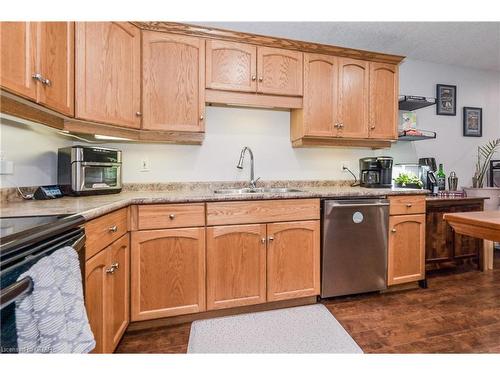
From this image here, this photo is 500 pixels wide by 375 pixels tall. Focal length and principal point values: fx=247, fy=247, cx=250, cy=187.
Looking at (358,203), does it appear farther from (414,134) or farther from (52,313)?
(52,313)

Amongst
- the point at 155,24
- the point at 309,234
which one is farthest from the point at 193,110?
the point at 309,234

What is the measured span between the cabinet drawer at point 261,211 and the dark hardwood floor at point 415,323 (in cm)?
75

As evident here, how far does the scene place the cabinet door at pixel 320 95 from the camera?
220 cm

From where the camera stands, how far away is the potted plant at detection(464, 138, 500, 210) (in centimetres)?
297

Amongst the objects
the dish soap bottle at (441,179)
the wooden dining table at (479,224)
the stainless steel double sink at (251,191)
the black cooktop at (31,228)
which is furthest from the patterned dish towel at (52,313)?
the dish soap bottle at (441,179)

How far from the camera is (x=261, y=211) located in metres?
1.79

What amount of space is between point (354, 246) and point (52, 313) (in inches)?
74.7

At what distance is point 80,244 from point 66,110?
2.98ft

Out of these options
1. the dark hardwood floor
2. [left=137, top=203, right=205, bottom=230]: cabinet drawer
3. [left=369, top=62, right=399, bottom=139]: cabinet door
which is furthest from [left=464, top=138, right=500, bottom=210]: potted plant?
[left=137, top=203, right=205, bottom=230]: cabinet drawer

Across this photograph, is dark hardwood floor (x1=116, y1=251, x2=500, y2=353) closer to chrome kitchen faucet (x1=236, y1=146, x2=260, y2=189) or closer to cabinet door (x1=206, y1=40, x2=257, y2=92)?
chrome kitchen faucet (x1=236, y1=146, x2=260, y2=189)

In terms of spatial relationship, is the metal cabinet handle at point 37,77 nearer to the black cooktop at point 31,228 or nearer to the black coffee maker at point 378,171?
the black cooktop at point 31,228

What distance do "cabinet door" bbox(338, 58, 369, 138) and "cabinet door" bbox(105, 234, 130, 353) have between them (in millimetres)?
2004

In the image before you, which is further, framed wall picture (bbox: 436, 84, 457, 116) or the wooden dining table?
framed wall picture (bbox: 436, 84, 457, 116)
